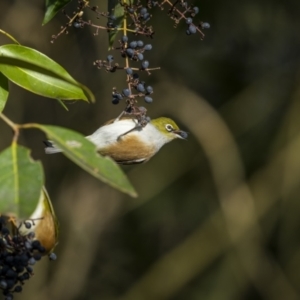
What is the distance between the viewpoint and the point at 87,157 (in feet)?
5.13

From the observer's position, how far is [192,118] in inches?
273

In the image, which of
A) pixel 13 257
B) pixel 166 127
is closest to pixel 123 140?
pixel 166 127

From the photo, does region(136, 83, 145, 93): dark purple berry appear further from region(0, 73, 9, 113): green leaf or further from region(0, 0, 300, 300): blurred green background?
region(0, 0, 300, 300): blurred green background

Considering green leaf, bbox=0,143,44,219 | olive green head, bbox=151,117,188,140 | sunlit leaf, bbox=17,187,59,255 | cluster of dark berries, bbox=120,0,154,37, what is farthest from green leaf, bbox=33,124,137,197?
olive green head, bbox=151,117,188,140

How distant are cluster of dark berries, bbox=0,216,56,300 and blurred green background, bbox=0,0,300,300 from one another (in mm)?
4714

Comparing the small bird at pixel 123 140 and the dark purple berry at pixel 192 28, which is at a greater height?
the dark purple berry at pixel 192 28

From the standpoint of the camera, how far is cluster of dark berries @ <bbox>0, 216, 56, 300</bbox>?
1994 mm

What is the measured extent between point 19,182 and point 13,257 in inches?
21.3

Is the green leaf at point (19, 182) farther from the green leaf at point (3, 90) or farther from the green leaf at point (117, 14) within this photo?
the green leaf at point (117, 14)

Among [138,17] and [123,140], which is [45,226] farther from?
[138,17]

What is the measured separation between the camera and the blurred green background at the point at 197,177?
22.7 ft

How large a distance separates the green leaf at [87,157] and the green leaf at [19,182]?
0.07 m

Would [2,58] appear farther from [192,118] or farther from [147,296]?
[147,296]

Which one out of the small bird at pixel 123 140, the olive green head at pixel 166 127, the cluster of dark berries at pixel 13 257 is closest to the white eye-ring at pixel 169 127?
the olive green head at pixel 166 127
